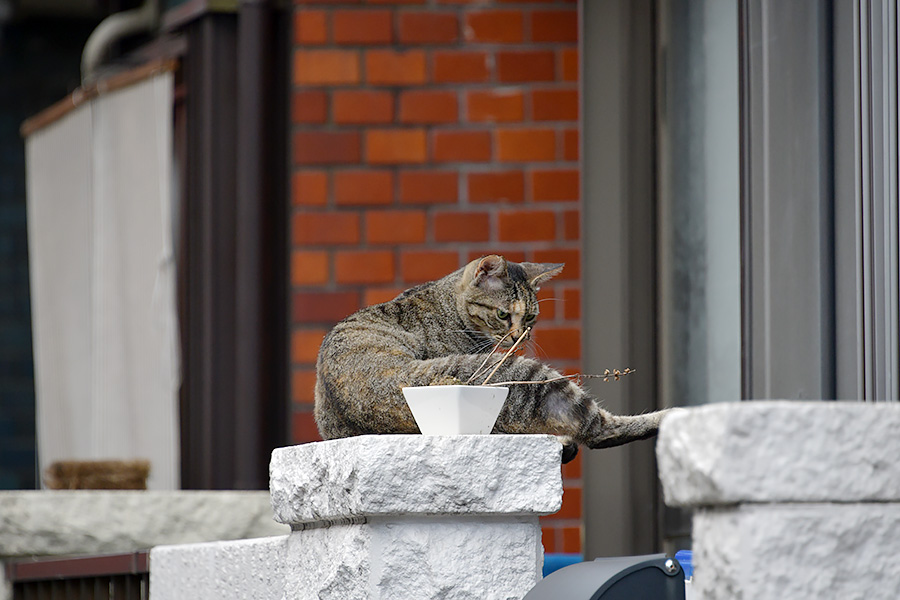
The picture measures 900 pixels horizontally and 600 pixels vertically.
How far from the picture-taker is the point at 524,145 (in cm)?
404

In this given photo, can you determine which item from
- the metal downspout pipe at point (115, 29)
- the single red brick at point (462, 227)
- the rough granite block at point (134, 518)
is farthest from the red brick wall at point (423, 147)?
the metal downspout pipe at point (115, 29)

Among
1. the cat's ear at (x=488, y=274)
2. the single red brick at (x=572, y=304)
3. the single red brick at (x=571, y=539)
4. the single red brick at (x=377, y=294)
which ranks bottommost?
the single red brick at (x=571, y=539)

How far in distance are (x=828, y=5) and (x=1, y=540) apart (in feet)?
9.07

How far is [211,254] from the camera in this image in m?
4.45

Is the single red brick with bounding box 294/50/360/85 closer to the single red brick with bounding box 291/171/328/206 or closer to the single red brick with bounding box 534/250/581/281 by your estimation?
the single red brick with bounding box 291/171/328/206

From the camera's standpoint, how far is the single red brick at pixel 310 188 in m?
4.02

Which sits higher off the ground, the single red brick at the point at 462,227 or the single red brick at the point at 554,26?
the single red brick at the point at 554,26

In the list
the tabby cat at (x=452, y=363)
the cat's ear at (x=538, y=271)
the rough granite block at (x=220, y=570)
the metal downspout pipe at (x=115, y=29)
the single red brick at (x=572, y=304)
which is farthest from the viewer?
the metal downspout pipe at (x=115, y=29)

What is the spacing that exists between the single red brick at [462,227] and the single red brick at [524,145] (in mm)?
221

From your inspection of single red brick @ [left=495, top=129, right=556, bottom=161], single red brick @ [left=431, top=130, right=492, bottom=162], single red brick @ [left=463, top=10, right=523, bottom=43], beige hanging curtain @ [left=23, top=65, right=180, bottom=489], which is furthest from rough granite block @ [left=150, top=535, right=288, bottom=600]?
single red brick @ [left=463, top=10, right=523, bottom=43]

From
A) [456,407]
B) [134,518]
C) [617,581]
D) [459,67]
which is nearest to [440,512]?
[456,407]

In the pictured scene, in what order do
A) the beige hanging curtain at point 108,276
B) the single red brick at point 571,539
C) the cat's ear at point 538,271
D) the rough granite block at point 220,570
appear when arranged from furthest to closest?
the beige hanging curtain at point 108,276 → the single red brick at point 571,539 → the cat's ear at point 538,271 → the rough granite block at point 220,570

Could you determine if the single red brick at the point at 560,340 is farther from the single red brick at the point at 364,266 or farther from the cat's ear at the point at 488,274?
the cat's ear at the point at 488,274

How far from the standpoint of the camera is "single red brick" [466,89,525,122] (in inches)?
159
